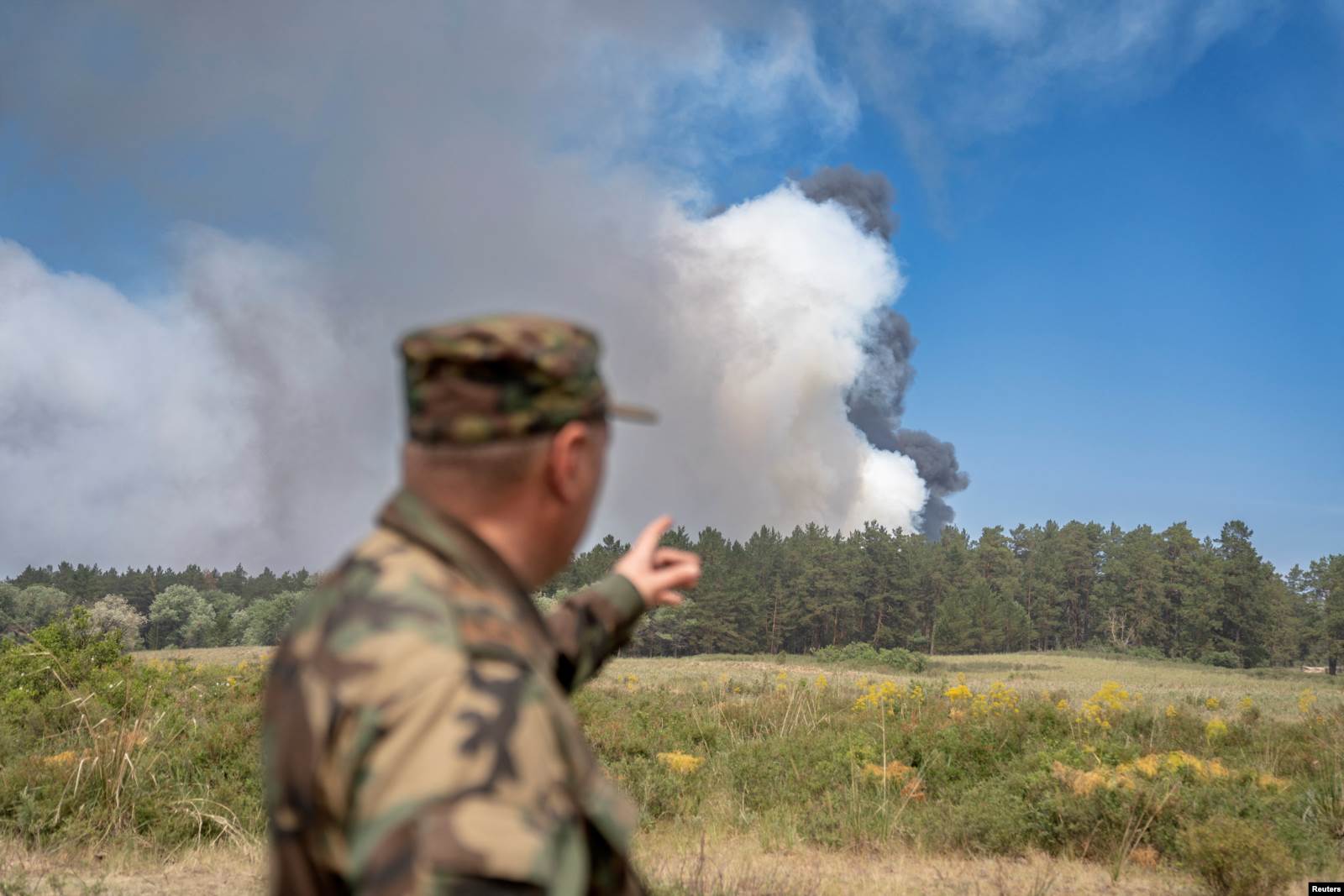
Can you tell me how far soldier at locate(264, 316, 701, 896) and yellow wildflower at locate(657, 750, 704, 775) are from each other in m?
8.34

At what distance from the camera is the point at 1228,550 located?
7944cm

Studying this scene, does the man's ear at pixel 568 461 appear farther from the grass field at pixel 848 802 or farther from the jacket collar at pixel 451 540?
the grass field at pixel 848 802

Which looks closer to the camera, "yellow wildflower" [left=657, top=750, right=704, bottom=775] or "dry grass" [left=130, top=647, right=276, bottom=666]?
"yellow wildflower" [left=657, top=750, right=704, bottom=775]

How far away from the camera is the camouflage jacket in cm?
98

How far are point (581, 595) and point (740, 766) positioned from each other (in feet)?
26.3

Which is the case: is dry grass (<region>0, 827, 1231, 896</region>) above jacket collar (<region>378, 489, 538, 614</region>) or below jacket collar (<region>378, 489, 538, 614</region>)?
below

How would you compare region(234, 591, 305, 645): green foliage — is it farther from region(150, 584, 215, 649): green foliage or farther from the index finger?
the index finger

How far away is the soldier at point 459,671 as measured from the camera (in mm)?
991

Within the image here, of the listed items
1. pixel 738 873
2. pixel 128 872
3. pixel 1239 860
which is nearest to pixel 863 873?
pixel 738 873

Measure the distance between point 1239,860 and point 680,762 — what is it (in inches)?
190

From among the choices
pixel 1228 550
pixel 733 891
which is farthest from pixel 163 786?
pixel 1228 550

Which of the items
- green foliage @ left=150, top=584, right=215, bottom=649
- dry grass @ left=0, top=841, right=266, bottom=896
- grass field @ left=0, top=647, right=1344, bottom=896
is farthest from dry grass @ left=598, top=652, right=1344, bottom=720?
green foliage @ left=150, top=584, right=215, bottom=649

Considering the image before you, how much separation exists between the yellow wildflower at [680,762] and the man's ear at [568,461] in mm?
8470

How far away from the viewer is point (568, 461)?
4.36 feet
